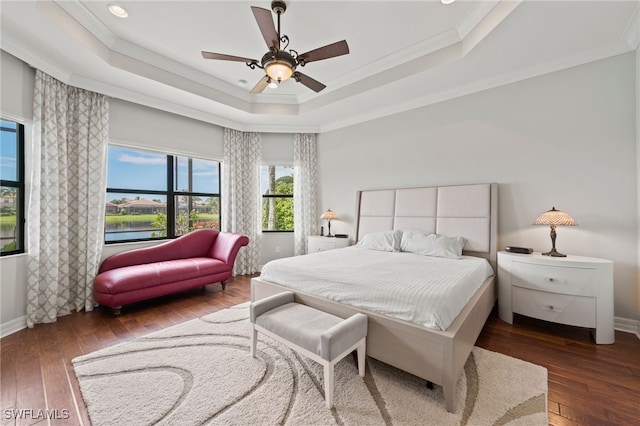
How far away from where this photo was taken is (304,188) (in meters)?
5.26

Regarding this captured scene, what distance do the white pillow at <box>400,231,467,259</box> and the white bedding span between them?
6.3 inches

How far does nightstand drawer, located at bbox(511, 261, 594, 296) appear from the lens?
246 cm

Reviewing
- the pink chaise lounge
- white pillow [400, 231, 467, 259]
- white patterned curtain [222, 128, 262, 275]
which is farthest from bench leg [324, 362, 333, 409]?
white patterned curtain [222, 128, 262, 275]

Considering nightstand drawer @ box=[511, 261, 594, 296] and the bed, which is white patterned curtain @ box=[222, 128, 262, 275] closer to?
the bed

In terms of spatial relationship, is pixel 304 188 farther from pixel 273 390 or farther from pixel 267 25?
pixel 273 390

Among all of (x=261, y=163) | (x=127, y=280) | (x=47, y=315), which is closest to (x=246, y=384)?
(x=127, y=280)

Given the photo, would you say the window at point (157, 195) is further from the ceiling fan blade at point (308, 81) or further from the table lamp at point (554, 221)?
the table lamp at point (554, 221)

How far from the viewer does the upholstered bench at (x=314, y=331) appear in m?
1.66

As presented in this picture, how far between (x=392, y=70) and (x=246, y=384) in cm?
381

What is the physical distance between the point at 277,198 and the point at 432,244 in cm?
332

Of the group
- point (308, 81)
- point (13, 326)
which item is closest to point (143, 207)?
point (13, 326)

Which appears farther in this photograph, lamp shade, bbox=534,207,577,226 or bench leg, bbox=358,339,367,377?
lamp shade, bbox=534,207,577,226

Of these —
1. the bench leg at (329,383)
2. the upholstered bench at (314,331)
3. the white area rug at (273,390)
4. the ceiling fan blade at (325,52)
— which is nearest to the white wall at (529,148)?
the white area rug at (273,390)

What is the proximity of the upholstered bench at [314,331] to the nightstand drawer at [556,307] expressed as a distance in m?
2.02
